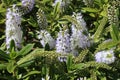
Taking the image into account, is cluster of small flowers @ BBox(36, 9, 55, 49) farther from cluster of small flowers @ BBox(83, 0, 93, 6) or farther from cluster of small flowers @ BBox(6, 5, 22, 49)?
cluster of small flowers @ BBox(83, 0, 93, 6)

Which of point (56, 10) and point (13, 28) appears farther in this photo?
point (56, 10)

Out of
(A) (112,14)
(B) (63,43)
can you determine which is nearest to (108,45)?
(A) (112,14)

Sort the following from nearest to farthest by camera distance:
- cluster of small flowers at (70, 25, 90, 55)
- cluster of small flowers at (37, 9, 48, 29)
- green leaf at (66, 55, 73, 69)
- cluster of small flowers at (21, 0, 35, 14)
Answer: green leaf at (66, 55, 73, 69), cluster of small flowers at (70, 25, 90, 55), cluster of small flowers at (37, 9, 48, 29), cluster of small flowers at (21, 0, 35, 14)

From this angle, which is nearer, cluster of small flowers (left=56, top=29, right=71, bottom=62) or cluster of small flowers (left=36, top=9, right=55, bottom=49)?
cluster of small flowers (left=56, top=29, right=71, bottom=62)

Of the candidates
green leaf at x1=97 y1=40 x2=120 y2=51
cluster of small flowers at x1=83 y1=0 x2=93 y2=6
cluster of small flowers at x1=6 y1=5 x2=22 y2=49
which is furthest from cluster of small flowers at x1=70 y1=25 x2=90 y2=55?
cluster of small flowers at x1=83 y1=0 x2=93 y2=6

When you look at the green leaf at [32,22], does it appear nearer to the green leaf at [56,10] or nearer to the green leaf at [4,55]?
the green leaf at [56,10]

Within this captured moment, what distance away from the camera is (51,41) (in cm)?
221

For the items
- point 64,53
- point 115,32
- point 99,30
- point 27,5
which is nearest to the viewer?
point 64,53

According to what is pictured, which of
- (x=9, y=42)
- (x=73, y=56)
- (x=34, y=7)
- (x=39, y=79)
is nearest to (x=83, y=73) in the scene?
(x=73, y=56)

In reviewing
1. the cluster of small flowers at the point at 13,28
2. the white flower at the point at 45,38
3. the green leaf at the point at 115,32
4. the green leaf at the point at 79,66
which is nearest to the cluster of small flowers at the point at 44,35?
the white flower at the point at 45,38

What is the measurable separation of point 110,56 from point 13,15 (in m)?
0.65

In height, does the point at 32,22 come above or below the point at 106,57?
above

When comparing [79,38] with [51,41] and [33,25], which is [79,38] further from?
[33,25]

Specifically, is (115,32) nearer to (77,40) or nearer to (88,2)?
(77,40)
